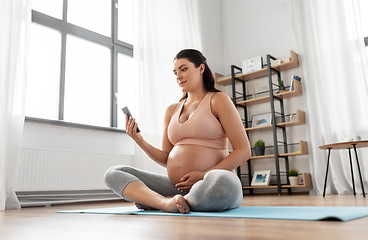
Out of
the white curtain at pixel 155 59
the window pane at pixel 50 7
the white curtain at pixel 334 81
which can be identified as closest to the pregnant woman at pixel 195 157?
the white curtain at pixel 155 59

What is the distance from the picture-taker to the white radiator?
8.39 ft

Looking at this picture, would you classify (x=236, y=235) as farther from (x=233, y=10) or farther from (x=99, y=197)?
(x=233, y=10)

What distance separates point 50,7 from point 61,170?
1.64m

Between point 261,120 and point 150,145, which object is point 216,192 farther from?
point 261,120

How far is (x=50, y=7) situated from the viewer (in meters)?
Answer: 3.25

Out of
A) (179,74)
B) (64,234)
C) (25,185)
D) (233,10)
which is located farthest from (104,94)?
(64,234)

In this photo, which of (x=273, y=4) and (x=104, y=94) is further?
(x=273, y=4)

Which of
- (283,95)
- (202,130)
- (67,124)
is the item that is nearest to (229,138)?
(202,130)

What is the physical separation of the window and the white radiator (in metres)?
0.44

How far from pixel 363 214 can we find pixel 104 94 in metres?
3.00

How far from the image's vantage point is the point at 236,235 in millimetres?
707

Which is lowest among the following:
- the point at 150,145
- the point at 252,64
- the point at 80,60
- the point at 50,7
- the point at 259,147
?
the point at 150,145

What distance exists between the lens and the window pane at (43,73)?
9.87ft

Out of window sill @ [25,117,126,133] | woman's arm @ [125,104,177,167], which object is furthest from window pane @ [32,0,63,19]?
woman's arm @ [125,104,177,167]
